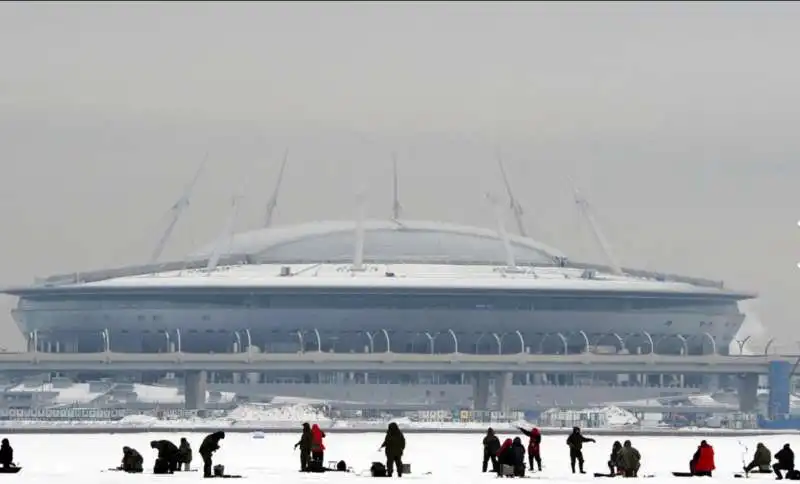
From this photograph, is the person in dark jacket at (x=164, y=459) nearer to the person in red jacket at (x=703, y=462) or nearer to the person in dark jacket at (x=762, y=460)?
the person in red jacket at (x=703, y=462)

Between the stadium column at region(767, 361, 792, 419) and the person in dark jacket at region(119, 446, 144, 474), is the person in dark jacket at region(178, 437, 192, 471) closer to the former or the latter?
the person in dark jacket at region(119, 446, 144, 474)

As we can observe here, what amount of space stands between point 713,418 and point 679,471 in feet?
323

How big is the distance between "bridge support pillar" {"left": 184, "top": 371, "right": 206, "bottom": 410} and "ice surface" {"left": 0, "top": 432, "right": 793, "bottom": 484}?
6065 centimetres

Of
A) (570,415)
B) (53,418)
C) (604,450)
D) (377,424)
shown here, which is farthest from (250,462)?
(570,415)

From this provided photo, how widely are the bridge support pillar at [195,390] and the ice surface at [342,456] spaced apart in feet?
199

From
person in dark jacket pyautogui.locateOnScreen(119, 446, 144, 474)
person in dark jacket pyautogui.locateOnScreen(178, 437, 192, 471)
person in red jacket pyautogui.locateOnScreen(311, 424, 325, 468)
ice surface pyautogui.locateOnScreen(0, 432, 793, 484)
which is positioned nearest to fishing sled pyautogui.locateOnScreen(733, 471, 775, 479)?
ice surface pyautogui.locateOnScreen(0, 432, 793, 484)

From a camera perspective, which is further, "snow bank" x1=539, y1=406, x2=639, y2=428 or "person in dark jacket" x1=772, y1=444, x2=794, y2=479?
"snow bank" x1=539, y1=406, x2=639, y2=428

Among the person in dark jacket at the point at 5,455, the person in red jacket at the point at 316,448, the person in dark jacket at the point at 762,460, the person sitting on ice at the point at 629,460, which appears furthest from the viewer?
the person in dark jacket at the point at 762,460

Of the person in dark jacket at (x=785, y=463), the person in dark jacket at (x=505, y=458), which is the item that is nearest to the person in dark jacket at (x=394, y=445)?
the person in dark jacket at (x=505, y=458)

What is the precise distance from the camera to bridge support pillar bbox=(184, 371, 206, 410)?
642 feet

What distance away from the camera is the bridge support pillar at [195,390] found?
642ft

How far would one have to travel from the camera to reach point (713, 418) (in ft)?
627

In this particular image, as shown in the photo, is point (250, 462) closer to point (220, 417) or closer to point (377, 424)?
point (377, 424)

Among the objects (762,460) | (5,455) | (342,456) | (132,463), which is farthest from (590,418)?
(5,455)
